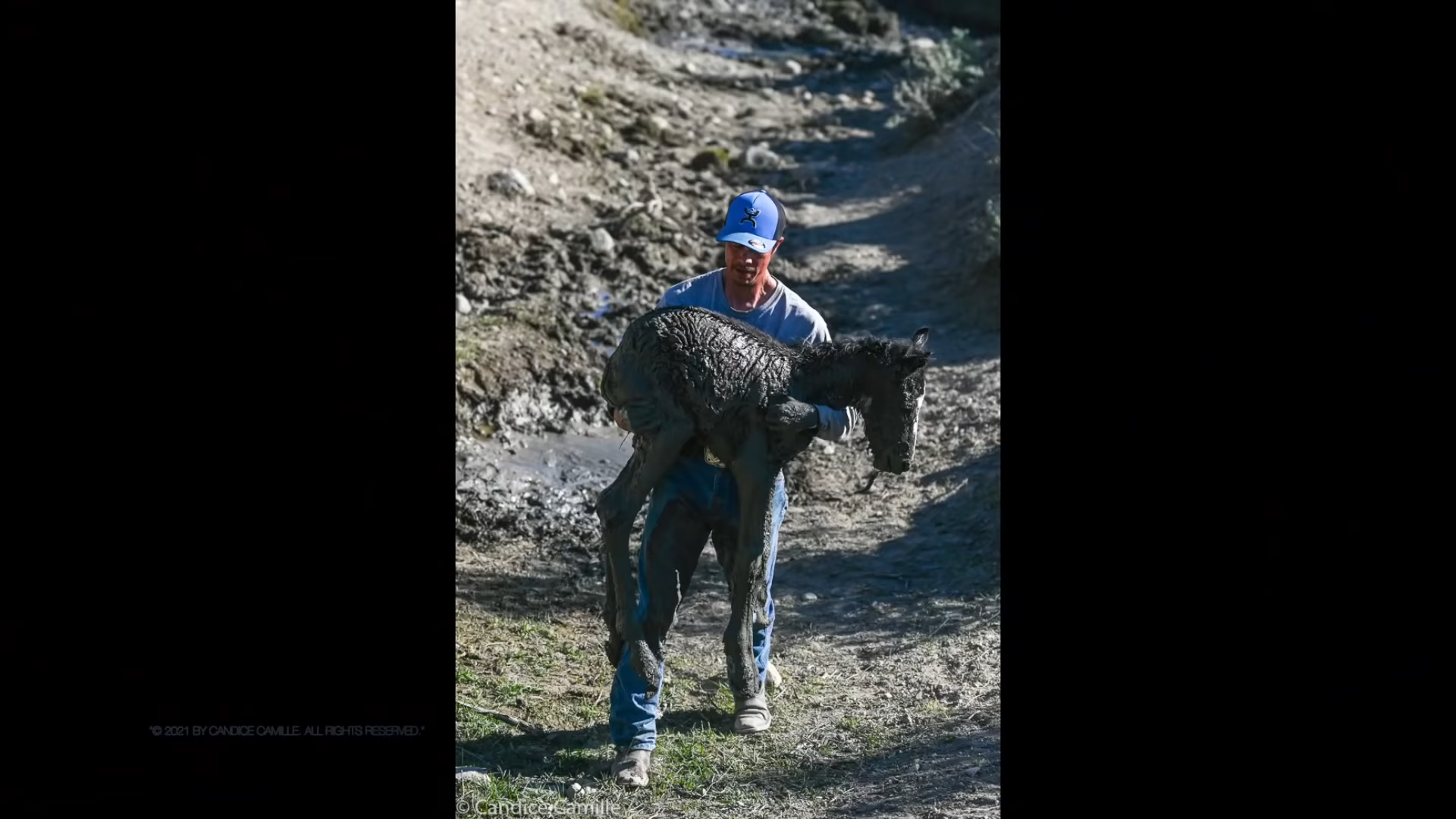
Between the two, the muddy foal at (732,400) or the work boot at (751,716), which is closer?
the muddy foal at (732,400)

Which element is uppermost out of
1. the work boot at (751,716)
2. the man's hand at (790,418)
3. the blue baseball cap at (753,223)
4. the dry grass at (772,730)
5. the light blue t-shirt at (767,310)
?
the blue baseball cap at (753,223)

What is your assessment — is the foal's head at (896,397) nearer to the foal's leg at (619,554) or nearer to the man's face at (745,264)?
the man's face at (745,264)

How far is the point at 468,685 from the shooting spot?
7926 mm

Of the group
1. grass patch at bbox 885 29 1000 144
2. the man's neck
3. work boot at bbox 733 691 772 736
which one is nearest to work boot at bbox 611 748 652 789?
work boot at bbox 733 691 772 736

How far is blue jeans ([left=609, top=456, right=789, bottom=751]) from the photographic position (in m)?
6.61

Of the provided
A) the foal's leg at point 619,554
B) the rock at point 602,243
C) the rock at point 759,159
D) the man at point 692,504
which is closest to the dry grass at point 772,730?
the man at point 692,504

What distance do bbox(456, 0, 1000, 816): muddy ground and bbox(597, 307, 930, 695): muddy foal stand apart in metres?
0.53

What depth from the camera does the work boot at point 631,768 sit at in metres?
6.61

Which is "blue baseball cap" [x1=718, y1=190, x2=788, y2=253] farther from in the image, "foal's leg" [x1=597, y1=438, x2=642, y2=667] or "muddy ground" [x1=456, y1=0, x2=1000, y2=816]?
"muddy ground" [x1=456, y1=0, x2=1000, y2=816]

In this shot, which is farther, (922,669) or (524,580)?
(524,580)
